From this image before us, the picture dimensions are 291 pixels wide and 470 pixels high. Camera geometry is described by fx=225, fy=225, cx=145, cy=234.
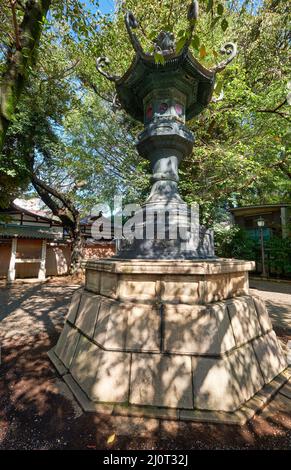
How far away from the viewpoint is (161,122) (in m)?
3.52

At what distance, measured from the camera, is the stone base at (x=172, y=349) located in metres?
2.21

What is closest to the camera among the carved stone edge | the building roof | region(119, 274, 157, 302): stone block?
the carved stone edge

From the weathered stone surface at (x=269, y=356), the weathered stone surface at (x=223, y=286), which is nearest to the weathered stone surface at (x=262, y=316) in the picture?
the weathered stone surface at (x=269, y=356)

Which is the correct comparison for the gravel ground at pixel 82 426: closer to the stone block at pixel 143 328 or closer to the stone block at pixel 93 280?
the stone block at pixel 143 328

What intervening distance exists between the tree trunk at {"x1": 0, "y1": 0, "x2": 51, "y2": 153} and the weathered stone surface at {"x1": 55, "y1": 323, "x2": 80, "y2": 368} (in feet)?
8.56

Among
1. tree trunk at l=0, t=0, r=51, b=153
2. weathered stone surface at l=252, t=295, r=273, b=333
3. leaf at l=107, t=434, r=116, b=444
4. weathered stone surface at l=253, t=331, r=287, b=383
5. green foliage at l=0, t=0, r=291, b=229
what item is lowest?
leaf at l=107, t=434, r=116, b=444

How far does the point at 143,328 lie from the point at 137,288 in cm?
47

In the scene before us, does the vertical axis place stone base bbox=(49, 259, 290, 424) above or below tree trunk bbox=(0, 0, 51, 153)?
below

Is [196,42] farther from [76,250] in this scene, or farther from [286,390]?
[76,250]

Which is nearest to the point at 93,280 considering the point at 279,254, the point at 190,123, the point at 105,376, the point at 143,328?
the point at 143,328

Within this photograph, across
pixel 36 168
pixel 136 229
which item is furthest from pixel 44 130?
pixel 136 229

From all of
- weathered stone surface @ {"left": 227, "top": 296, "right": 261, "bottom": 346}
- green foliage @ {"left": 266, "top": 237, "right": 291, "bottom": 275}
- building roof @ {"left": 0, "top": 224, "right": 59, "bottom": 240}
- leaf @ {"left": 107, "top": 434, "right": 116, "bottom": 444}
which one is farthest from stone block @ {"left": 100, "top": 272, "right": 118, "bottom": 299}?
green foliage @ {"left": 266, "top": 237, "right": 291, "bottom": 275}

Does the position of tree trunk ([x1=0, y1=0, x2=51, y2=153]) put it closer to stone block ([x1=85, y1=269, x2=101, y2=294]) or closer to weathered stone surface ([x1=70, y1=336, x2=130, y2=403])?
stone block ([x1=85, y1=269, x2=101, y2=294])

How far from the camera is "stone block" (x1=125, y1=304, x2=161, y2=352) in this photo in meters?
2.39
